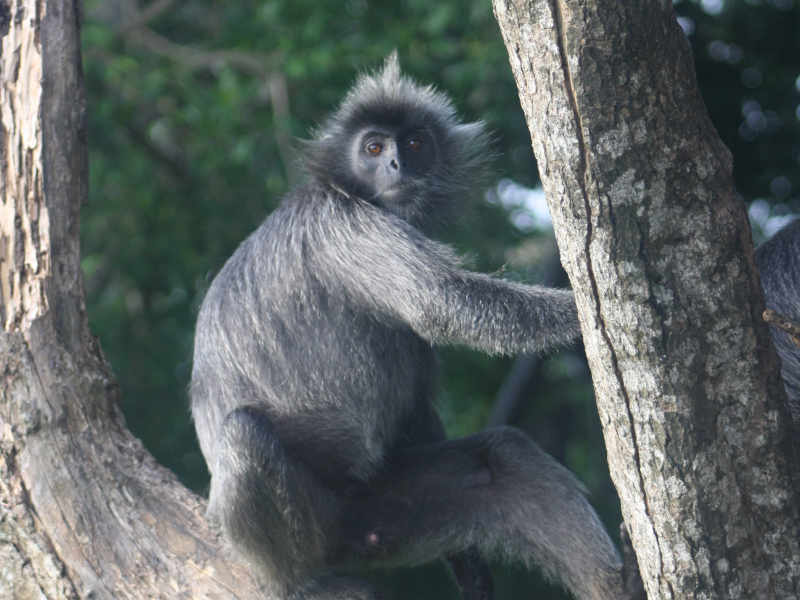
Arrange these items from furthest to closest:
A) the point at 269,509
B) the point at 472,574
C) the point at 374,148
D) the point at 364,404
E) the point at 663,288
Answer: the point at 374,148 → the point at 472,574 → the point at 364,404 → the point at 269,509 → the point at 663,288

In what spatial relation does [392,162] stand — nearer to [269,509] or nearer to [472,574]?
[269,509]

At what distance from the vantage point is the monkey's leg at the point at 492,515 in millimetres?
3715

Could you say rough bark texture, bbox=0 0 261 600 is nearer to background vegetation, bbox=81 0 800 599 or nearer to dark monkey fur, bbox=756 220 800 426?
dark monkey fur, bbox=756 220 800 426

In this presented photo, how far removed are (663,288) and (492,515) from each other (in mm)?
1634

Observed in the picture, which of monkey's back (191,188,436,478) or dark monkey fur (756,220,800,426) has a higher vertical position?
dark monkey fur (756,220,800,426)

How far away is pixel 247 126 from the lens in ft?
24.2

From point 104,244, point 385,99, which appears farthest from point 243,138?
point 385,99

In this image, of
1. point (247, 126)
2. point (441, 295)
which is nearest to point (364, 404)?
point (441, 295)

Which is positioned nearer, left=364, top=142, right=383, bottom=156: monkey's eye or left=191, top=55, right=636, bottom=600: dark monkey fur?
left=191, top=55, right=636, bottom=600: dark monkey fur

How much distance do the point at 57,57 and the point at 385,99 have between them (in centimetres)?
141

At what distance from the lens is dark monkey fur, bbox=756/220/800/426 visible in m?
3.78

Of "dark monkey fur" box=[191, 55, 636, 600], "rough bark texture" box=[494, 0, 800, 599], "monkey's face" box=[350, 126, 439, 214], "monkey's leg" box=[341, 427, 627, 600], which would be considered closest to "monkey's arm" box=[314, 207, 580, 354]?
"dark monkey fur" box=[191, 55, 636, 600]

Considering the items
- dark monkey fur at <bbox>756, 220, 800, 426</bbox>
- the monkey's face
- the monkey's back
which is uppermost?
the monkey's face

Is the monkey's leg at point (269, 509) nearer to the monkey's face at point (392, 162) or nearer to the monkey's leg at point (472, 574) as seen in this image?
the monkey's leg at point (472, 574)
